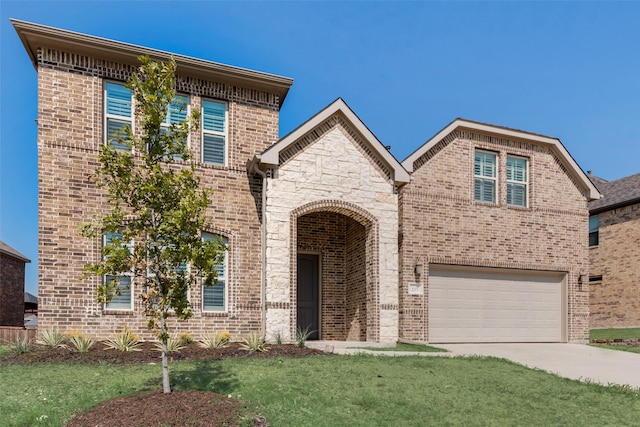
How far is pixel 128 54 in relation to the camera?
11.9 meters

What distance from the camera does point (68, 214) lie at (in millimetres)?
11422

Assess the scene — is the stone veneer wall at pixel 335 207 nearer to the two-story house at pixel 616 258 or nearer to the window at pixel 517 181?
the window at pixel 517 181

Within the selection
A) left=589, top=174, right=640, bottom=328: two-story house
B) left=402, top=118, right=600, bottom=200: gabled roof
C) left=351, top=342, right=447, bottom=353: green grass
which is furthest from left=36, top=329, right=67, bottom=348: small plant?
left=589, top=174, right=640, bottom=328: two-story house

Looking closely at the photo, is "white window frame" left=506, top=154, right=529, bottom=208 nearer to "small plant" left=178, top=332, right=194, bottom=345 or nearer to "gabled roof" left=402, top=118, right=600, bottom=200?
"gabled roof" left=402, top=118, right=600, bottom=200

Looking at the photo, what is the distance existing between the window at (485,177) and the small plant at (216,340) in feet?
30.6

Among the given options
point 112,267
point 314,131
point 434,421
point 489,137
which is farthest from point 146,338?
point 489,137

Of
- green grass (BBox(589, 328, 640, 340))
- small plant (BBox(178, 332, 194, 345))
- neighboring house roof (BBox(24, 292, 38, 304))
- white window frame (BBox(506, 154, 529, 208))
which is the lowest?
green grass (BBox(589, 328, 640, 340))

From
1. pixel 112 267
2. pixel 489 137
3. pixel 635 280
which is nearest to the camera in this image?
pixel 112 267

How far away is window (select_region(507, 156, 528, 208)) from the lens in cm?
1653

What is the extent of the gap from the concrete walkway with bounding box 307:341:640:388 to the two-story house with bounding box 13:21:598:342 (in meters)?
1.06

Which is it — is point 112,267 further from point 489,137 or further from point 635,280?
point 635,280

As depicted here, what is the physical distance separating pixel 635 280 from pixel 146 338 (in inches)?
798

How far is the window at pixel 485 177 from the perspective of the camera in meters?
16.1

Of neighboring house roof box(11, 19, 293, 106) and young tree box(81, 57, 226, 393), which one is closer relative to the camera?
young tree box(81, 57, 226, 393)
